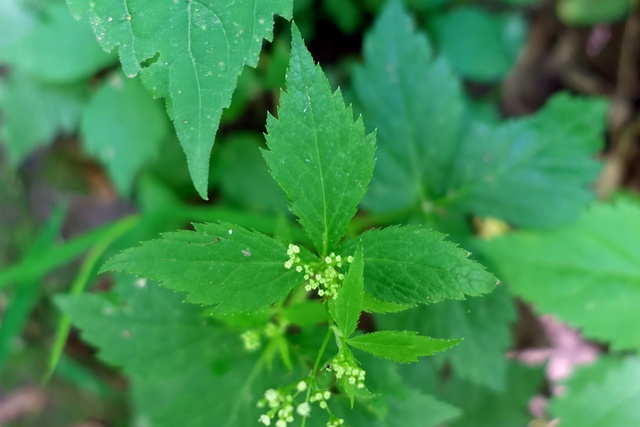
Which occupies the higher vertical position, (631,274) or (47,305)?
(631,274)

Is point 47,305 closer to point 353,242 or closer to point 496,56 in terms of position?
point 353,242

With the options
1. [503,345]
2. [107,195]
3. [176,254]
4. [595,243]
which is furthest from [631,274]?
[107,195]

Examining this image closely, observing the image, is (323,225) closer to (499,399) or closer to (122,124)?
(499,399)

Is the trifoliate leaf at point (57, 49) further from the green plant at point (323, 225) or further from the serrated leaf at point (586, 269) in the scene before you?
the serrated leaf at point (586, 269)

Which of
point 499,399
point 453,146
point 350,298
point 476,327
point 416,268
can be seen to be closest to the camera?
point 350,298

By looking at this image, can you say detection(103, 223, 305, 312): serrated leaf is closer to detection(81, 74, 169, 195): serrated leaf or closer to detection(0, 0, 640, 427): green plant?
detection(0, 0, 640, 427): green plant

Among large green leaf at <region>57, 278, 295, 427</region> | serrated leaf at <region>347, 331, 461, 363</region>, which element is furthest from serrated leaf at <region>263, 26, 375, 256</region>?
large green leaf at <region>57, 278, 295, 427</region>

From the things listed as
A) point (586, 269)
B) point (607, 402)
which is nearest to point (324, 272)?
point (586, 269)

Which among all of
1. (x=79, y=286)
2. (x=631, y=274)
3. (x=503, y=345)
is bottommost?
(x=503, y=345)

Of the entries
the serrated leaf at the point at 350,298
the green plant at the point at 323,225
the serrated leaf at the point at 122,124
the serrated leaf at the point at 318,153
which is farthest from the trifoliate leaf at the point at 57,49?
the serrated leaf at the point at 350,298
